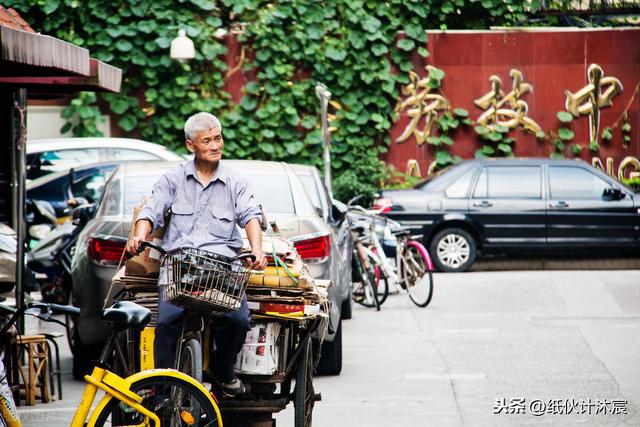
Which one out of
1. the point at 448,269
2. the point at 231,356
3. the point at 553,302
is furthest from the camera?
the point at 448,269

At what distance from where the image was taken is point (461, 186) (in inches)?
735

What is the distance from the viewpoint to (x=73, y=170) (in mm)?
15039

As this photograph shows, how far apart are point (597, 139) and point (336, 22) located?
195 inches

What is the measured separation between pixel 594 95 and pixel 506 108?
60.2 inches

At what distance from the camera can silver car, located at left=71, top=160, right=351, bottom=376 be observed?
8867 mm

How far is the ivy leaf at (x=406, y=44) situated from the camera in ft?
71.4

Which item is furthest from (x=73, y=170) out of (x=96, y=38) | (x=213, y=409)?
(x=213, y=409)

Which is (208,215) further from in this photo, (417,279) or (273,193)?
(417,279)

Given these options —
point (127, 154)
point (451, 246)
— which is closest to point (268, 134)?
point (451, 246)

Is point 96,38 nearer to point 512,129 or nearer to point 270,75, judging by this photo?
point 270,75

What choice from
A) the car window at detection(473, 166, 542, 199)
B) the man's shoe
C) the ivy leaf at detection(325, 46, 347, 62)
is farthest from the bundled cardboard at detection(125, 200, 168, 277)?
the ivy leaf at detection(325, 46, 347, 62)

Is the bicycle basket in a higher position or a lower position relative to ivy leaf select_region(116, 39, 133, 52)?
lower

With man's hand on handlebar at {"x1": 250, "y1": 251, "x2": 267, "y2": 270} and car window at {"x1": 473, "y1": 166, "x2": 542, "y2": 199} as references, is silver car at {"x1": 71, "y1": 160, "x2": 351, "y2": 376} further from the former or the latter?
car window at {"x1": 473, "y1": 166, "x2": 542, "y2": 199}

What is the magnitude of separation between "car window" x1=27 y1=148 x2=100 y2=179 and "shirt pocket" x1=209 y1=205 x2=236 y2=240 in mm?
10643
